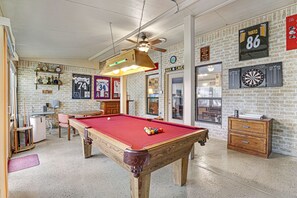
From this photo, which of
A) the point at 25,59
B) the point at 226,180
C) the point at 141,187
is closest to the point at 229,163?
the point at 226,180

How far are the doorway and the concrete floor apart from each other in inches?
95.1

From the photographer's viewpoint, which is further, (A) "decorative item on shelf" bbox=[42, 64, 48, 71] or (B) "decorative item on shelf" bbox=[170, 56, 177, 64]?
(A) "decorative item on shelf" bbox=[42, 64, 48, 71]

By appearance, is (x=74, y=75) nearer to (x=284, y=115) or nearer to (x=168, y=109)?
(x=168, y=109)

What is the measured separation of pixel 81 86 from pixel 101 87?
959 mm

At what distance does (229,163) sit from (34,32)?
5.25 m

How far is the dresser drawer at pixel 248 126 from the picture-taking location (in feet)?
10.8


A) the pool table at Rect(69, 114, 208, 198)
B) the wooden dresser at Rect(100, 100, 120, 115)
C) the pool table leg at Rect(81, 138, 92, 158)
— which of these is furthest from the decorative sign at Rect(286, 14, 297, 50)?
the wooden dresser at Rect(100, 100, 120, 115)

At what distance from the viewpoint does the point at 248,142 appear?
3.48 meters

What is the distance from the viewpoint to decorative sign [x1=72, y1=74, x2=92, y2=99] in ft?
22.7

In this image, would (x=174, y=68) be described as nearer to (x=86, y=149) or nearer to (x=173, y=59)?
(x=173, y=59)

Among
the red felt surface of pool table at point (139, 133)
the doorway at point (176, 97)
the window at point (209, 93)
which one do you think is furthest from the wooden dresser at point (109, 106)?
the red felt surface of pool table at point (139, 133)

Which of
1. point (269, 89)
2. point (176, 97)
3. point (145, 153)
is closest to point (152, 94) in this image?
point (176, 97)

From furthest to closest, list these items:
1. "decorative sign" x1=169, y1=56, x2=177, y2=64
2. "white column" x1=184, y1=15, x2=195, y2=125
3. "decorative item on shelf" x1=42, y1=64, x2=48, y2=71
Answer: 1. "decorative item on shelf" x1=42, y1=64, x2=48, y2=71
2. "decorative sign" x1=169, y1=56, x2=177, y2=64
3. "white column" x1=184, y1=15, x2=195, y2=125

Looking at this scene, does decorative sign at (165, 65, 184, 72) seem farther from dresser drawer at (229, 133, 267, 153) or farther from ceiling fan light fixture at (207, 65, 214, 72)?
dresser drawer at (229, 133, 267, 153)
